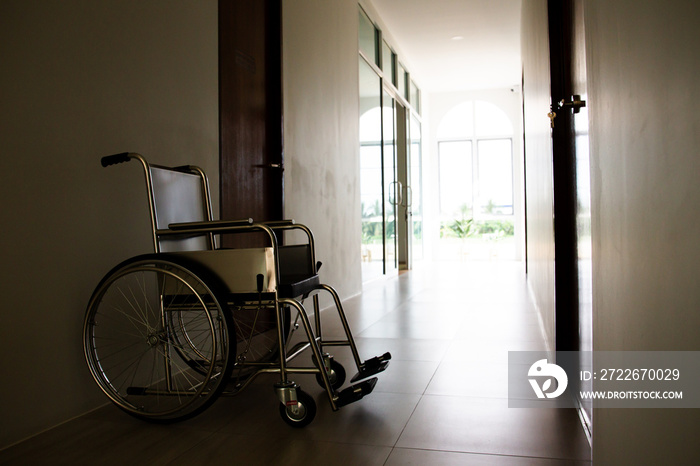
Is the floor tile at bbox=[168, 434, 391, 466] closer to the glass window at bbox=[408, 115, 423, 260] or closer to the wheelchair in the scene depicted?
the wheelchair

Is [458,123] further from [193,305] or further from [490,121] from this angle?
[193,305]

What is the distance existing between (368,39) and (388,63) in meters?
1.00

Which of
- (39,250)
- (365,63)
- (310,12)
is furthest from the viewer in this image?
(365,63)

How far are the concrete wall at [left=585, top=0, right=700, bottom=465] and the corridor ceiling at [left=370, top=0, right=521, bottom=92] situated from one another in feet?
18.0

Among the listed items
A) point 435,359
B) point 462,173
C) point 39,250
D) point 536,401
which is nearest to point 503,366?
point 435,359

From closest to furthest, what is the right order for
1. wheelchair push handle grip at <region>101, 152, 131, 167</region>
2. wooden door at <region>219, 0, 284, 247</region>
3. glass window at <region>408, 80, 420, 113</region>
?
wheelchair push handle grip at <region>101, 152, 131, 167</region> < wooden door at <region>219, 0, 284, 247</region> < glass window at <region>408, 80, 420, 113</region>

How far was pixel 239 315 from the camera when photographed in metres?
3.15

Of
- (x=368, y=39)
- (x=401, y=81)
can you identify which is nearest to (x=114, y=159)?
(x=368, y=39)

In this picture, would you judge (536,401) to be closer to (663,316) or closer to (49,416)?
(663,316)

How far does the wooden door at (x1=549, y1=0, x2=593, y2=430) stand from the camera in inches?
79.7

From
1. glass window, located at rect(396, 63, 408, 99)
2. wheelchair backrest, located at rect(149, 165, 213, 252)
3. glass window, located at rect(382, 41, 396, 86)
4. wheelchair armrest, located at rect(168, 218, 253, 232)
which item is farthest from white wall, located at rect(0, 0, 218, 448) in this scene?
glass window, located at rect(396, 63, 408, 99)

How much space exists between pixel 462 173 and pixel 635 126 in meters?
9.90

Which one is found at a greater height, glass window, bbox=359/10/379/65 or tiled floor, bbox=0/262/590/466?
glass window, bbox=359/10/379/65

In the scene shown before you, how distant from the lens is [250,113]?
3381 millimetres
